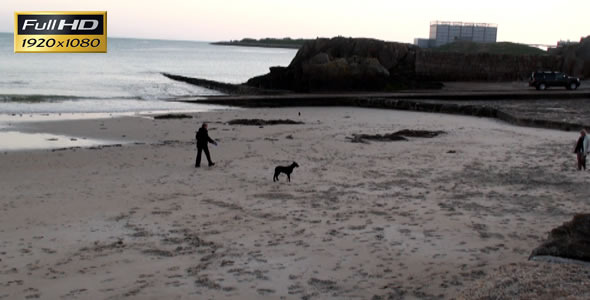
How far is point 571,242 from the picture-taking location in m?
7.08

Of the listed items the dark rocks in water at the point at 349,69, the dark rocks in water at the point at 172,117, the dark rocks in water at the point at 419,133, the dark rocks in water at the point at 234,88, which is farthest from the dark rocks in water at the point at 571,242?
the dark rocks in water at the point at 349,69

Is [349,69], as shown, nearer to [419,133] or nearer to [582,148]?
[419,133]

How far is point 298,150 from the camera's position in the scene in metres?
18.2

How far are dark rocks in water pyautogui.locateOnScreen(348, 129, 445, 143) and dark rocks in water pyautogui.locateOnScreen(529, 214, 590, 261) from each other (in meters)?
12.4

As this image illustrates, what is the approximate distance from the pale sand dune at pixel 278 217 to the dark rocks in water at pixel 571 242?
75cm

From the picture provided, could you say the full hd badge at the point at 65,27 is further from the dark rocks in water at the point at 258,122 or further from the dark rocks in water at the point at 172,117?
the dark rocks in water at the point at 258,122

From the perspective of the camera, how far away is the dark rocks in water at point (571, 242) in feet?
22.7

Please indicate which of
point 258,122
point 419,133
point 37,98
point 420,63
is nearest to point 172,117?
point 258,122

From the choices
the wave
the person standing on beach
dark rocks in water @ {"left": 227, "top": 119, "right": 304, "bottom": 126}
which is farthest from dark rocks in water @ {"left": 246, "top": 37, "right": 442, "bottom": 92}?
the person standing on beach

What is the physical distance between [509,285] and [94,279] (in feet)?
16.1

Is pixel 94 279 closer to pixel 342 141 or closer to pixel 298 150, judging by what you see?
pixel 298 150

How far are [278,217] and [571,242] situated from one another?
191 inches

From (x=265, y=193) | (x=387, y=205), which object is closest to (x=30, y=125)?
(x=265, y=193)

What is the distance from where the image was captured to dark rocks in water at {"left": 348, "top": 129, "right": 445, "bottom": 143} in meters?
20.0
